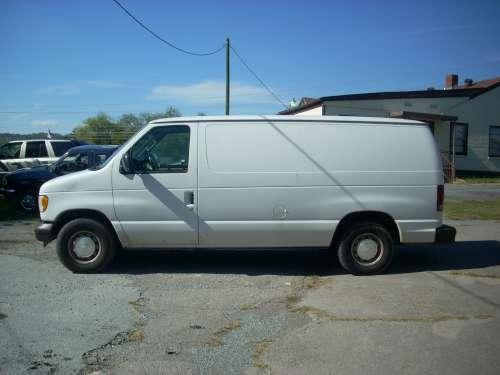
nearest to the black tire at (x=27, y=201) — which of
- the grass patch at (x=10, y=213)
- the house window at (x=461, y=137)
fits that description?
the grass patch at (x=10, y=213)

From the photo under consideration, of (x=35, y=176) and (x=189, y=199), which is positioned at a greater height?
(x=35, y=176)

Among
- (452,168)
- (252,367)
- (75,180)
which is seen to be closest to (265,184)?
(75,180)

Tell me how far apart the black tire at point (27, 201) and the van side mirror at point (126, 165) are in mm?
7049

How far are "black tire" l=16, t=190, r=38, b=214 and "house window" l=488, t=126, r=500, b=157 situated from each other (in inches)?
921

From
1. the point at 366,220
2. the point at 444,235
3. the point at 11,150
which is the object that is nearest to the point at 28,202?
the point at 11,150

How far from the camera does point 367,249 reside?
22.9 ft

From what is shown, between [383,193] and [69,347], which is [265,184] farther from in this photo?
[69,347]

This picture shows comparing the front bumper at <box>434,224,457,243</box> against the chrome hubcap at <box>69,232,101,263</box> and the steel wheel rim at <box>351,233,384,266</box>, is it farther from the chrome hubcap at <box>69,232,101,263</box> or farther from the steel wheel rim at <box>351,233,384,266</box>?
the chrome hubcap at <box>69,232,101,263</box>

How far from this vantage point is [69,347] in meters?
4.45

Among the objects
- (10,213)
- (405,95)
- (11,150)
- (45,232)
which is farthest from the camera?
(405,95)

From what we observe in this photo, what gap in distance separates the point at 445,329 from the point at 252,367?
6.90 feet

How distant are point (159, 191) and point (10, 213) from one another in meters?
7.61

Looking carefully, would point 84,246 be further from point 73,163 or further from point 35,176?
point 35,176

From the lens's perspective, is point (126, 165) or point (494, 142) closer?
point (126, 165)
